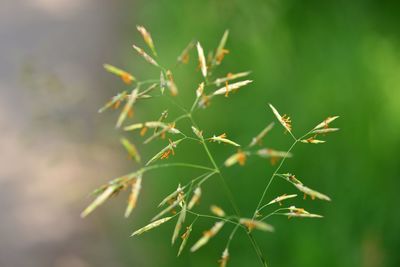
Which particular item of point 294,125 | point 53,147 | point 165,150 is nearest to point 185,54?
point 165,150

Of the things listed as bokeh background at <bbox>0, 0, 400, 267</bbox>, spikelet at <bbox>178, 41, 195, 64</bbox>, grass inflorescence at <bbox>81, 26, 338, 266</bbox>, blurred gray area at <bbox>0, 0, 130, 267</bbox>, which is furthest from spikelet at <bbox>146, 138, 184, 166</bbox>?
blurred gray area at <bbox>0, 0, 130, 267</bbox>

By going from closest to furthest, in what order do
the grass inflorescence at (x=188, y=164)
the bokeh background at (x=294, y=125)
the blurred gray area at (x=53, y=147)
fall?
the grass inflorescence at (x=188, y=164) → the bokeh background at (x=294, y=125) → the blurred gray area at (x=53, y=147)

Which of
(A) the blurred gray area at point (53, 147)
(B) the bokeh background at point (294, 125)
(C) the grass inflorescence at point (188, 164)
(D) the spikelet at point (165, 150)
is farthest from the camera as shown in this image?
(A) the blurred gray area at point (53, 147)

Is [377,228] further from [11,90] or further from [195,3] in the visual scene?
[11,90]

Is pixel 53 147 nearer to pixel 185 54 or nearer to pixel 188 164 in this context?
pixel 188 164

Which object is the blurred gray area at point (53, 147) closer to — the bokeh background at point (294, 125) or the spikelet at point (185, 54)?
the bokeh background at point (294, 125)

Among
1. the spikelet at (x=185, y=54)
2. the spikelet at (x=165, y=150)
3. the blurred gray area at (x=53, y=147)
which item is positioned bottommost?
the blurred gray area at (x=53, y=147)

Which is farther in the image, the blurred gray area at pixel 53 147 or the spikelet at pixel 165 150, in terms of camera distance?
the blurred gray area at pixel 53 147

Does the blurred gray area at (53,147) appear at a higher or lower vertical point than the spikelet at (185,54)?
lower

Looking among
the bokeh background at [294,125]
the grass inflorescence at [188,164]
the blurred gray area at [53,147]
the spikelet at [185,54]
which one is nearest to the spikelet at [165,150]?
the grass inflorescence at [188,164]
